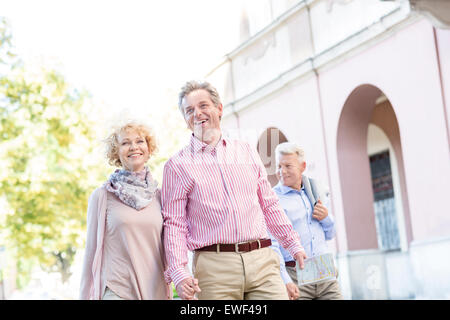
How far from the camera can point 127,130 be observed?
3455 mm

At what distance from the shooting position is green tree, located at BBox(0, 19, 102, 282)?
48.4 ft

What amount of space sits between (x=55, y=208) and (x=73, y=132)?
68.4 inches

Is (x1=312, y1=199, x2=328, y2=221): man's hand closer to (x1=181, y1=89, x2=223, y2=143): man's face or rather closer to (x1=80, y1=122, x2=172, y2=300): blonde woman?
(x1=80, y1=122, x2=172, y2=300): blonde woman

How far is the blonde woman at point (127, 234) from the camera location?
3275 millimetres

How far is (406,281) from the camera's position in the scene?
36.6 feet

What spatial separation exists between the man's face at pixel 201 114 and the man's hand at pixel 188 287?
0.62 metres

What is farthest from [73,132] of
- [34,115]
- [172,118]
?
[172,118]

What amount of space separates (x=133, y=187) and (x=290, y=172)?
121 centimetres

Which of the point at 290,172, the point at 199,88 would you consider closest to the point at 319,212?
the point at 290,172

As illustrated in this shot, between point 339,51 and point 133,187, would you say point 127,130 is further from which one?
point 339,51

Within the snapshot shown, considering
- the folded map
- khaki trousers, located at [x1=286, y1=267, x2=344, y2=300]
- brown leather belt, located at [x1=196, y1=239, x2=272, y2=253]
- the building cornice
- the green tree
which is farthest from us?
the green tree

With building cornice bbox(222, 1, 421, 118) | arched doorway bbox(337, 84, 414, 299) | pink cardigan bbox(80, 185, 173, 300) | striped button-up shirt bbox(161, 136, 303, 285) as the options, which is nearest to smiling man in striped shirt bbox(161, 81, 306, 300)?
striped button-up shirt bbox(161, 136, 303, 285)

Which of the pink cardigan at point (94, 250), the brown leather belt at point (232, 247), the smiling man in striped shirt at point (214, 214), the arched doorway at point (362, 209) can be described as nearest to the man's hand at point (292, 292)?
the smiling man in striped shirt at point (214, 214)

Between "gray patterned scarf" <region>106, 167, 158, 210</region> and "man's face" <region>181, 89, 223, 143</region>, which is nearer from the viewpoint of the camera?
"man's face" <region>181, 89, 223, 143</region>
